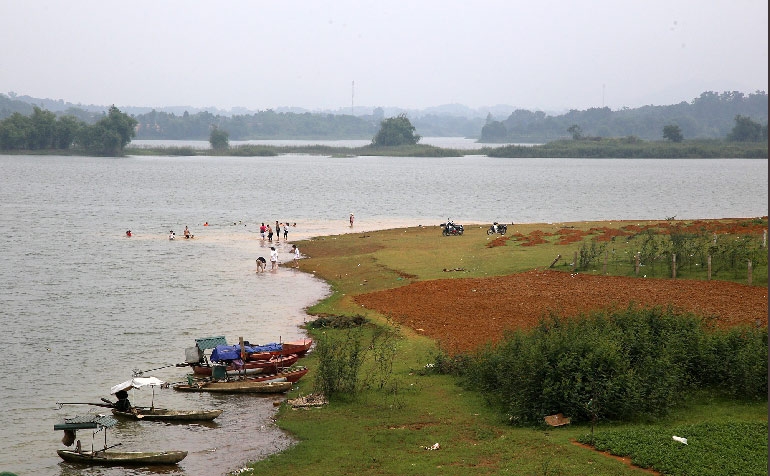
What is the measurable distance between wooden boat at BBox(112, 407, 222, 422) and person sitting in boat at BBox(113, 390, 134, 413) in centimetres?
9

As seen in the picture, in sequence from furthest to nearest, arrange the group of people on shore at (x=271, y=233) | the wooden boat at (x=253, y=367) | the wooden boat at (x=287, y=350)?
the group of people on shore at (x=271, y=233), the wooden boat at (x=287, y=350), the wooden boat at (x=253, y=367)

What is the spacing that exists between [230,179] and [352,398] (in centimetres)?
13398

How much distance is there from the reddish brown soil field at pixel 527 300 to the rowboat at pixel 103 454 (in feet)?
38.4

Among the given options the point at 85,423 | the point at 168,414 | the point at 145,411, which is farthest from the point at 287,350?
the point at 85,423

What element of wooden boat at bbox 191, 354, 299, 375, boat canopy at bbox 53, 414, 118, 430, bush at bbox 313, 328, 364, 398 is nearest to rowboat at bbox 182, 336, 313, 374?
wooden boat at bbox 191, 354, 299, 375

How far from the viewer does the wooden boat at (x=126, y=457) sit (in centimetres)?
2081

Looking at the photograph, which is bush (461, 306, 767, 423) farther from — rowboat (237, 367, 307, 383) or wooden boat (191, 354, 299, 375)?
wooden boat (191, 354, 299, 375)

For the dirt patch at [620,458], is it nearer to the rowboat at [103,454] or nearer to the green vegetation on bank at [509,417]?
the green vegetation on bank at [509,417]

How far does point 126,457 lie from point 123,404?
401cm

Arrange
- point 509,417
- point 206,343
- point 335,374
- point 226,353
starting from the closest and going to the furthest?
point 509,417 → point 335,374 → point 226,353 → point 206,343

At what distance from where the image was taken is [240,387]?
27.0 m

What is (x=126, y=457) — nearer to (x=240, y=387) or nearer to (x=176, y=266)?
(x=240, y=387)

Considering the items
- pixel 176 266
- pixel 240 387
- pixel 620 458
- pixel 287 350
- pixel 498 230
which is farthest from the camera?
pixel 498 230

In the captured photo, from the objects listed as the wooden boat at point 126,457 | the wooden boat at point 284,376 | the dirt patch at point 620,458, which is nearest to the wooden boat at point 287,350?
the wooden boat at point 284,376
